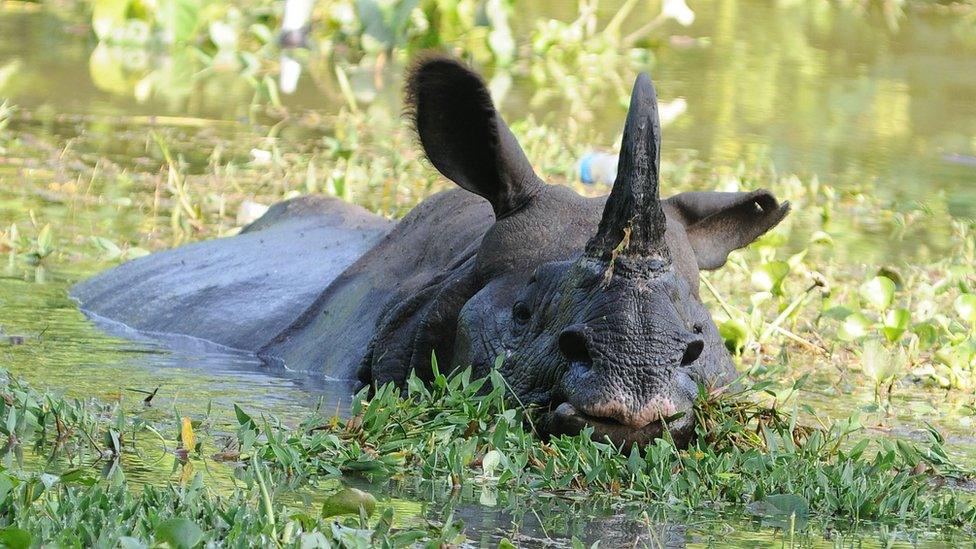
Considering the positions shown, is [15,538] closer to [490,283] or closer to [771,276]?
[490,283]

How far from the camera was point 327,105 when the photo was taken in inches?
560

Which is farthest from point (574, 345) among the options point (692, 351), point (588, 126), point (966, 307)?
point (588, 126)

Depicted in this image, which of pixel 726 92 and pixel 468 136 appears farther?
pixel 726 92

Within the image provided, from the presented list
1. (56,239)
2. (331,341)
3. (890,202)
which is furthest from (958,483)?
(890,202)

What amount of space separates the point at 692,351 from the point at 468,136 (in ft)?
3.95

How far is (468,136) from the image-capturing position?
5.48 metres

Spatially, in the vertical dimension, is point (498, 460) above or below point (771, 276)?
above

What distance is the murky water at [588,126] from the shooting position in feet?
18.5

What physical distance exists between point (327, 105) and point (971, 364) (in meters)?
8.12

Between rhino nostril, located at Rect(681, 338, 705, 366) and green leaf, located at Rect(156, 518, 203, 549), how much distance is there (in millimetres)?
1746

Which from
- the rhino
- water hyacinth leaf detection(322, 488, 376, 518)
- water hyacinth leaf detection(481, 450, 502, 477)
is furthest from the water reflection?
water hyacinth leaf detection(322, 488, 376, 518)

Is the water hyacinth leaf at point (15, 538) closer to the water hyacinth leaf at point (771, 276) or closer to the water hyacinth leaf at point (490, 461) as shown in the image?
the water hyacinth leaf at point (490, 461)

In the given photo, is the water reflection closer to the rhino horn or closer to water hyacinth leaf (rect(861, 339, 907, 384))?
water hyacinth leaf (rect(861, 339, 907, 384))

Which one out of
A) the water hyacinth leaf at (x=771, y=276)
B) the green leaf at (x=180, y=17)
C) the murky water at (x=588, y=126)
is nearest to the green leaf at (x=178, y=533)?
the murky water at (x=588, y=126)
